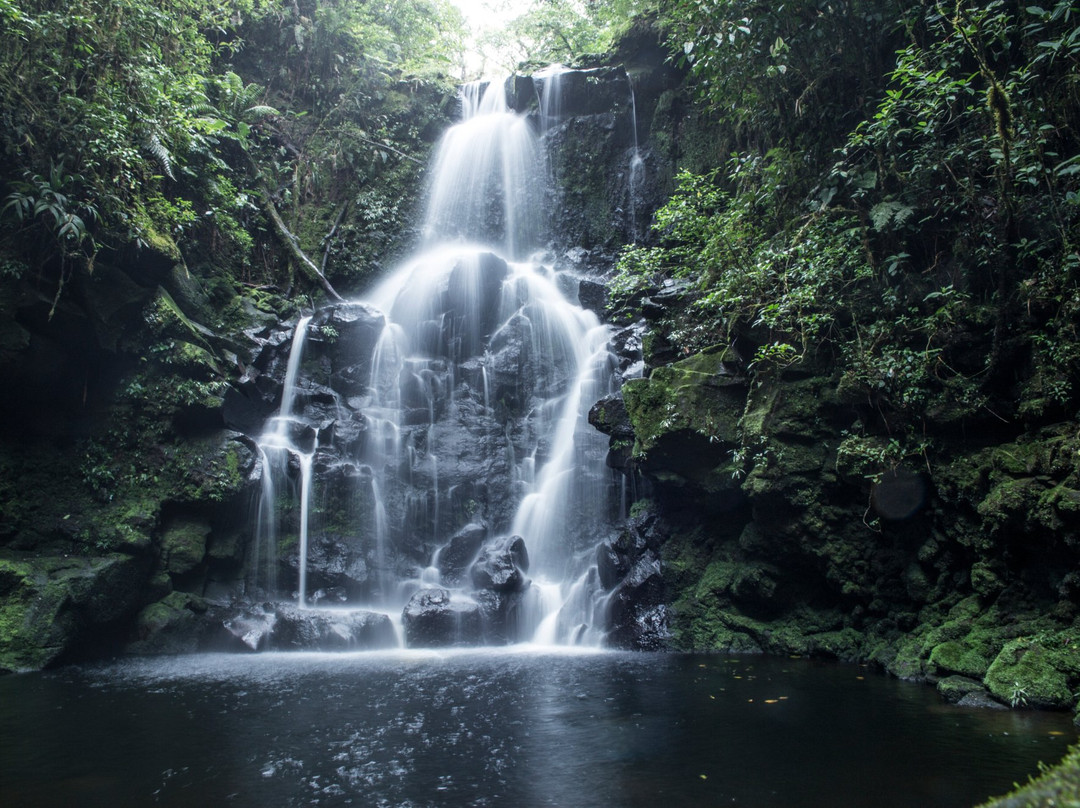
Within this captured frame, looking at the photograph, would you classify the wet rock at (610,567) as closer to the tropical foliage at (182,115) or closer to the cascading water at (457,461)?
the cascading water at (457,461)

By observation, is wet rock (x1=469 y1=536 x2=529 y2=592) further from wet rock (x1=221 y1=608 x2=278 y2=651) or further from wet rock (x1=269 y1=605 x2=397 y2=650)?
wet rock (x1=221 y1=608 x2=278 y2=651)

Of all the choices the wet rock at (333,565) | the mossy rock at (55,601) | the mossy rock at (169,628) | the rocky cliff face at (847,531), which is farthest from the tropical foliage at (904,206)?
the mossy rock at (55,601)

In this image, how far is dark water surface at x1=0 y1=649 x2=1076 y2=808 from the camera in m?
4.43

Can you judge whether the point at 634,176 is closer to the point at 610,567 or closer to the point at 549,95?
the point at 549,95

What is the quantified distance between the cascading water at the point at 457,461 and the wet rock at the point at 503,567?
0.13 ft

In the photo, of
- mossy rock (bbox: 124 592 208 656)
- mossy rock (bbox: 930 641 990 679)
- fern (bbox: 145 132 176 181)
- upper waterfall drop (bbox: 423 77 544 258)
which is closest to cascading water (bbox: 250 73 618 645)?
mossy rock (bbox: 124 592 208 656)

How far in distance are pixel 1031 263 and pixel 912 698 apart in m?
5.34

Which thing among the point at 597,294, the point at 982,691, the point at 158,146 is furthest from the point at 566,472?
the point at 158,146

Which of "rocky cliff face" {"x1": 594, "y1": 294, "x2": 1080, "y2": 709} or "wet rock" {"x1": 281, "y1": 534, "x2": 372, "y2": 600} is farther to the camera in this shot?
"wet rock" {"x1": 281, "y1": 534, "x2": 372, "y2": 600}

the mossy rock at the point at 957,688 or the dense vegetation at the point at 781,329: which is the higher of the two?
the dense vegetation at the point at 781,329

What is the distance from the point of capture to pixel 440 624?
36.2 ft

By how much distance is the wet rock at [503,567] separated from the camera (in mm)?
11594

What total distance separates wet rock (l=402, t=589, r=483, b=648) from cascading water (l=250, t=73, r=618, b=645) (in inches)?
0.9

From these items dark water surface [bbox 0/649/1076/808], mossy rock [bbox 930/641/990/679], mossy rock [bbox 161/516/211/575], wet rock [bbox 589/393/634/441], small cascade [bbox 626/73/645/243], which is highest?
small cascade [bbox 626/73/645/243]
